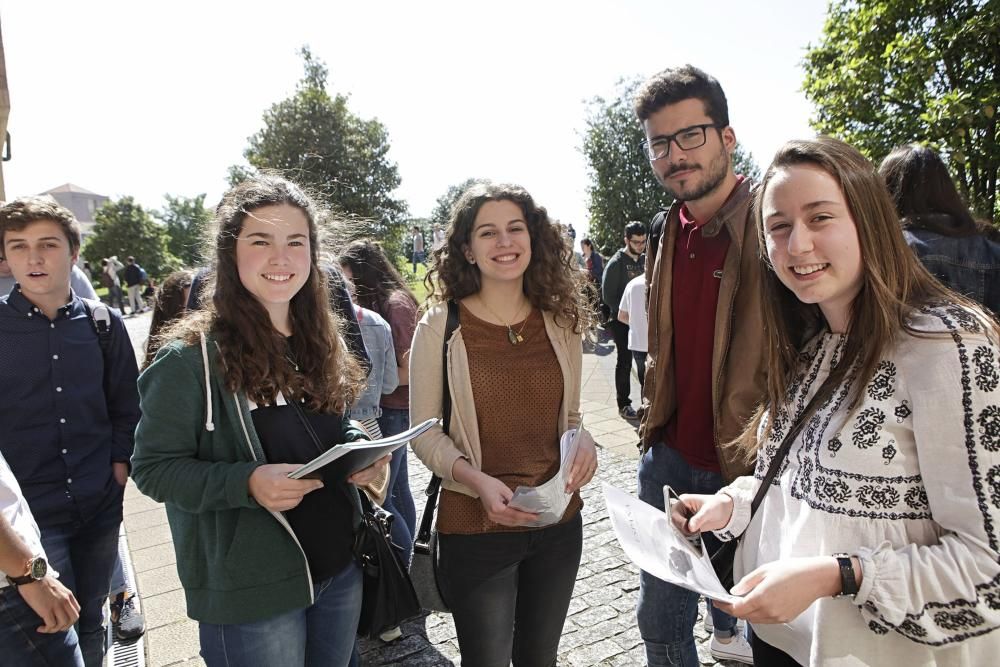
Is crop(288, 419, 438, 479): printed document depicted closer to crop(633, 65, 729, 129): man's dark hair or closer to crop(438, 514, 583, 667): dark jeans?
crop(438, 514, 583, 667): dark jeans

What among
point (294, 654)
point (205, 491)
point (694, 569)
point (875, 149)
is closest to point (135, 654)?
point (294, 654)

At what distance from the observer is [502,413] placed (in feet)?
7.22

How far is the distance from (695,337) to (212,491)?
1.74m

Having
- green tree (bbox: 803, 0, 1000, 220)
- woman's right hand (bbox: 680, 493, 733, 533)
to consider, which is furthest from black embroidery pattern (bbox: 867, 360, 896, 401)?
green tree (bbox: 803, 0, 1000, 220)

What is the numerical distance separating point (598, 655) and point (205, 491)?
7.42 ft

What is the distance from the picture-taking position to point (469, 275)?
7.66 ft

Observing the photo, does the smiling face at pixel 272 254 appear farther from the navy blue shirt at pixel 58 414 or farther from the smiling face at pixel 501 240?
the navy blue shirt at pixel 58 414

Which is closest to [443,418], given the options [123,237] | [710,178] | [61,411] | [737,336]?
[737,336]

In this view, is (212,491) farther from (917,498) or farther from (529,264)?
(917,498)

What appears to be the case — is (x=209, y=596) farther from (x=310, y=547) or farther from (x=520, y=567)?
(x=520, y=567)

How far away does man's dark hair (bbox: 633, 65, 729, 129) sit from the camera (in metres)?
2.26

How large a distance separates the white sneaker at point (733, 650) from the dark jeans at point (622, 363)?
15.2 ft

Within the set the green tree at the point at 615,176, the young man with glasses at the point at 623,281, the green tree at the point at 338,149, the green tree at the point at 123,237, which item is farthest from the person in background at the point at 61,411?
the green tree at the point at 123,237

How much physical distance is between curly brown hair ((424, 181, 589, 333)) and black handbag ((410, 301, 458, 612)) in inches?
9.5
